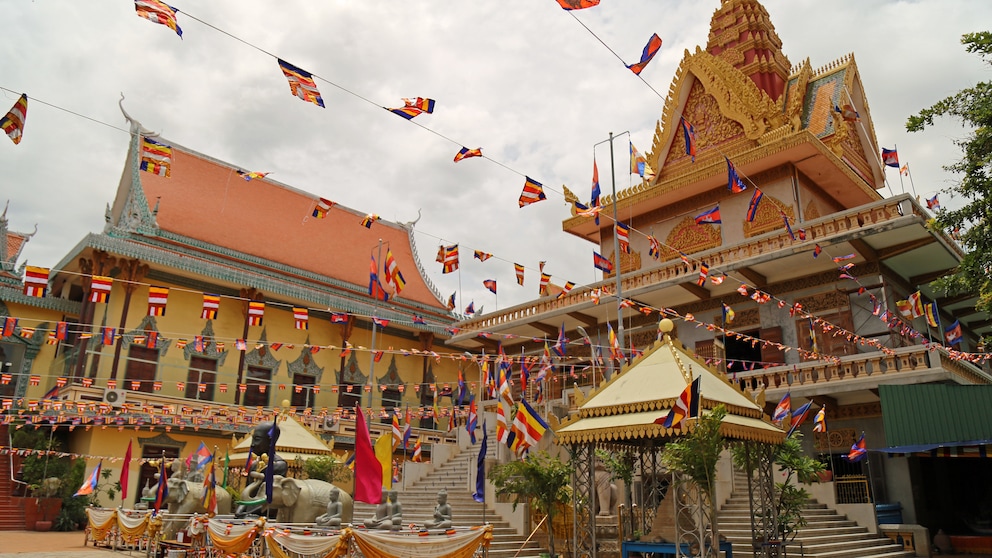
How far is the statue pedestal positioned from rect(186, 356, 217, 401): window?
13815 millimetres

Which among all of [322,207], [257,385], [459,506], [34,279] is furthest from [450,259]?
[34,279]

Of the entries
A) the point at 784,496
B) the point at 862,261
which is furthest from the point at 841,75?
the point at 784,496

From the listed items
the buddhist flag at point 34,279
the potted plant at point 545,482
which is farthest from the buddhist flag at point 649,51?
the buddhist flag at point 34,279

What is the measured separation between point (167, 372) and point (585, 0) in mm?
18359

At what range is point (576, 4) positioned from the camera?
8320 millimetres

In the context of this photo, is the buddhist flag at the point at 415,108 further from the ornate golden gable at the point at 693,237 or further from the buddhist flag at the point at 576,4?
the ornate golden gable at the point at 693,237

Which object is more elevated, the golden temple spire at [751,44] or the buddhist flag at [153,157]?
the golden temple spire at [751,44]

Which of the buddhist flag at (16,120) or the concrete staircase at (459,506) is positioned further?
the concrete staircase at (459,506)

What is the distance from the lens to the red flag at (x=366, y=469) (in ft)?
23.8

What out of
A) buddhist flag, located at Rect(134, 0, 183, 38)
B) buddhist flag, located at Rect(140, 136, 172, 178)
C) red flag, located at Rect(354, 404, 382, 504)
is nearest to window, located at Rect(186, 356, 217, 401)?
buddhist flag, located at Rect(140, 136, 172, 178)

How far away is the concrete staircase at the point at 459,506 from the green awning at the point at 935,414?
7.40 metres

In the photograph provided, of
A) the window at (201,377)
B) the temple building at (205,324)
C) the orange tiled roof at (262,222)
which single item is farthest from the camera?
the orange tiled roof at (262,222)

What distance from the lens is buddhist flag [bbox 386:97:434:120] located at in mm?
10273

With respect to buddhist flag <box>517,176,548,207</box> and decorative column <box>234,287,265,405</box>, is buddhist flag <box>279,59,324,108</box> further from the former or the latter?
decorative column <box>234,287,265,405</box>
